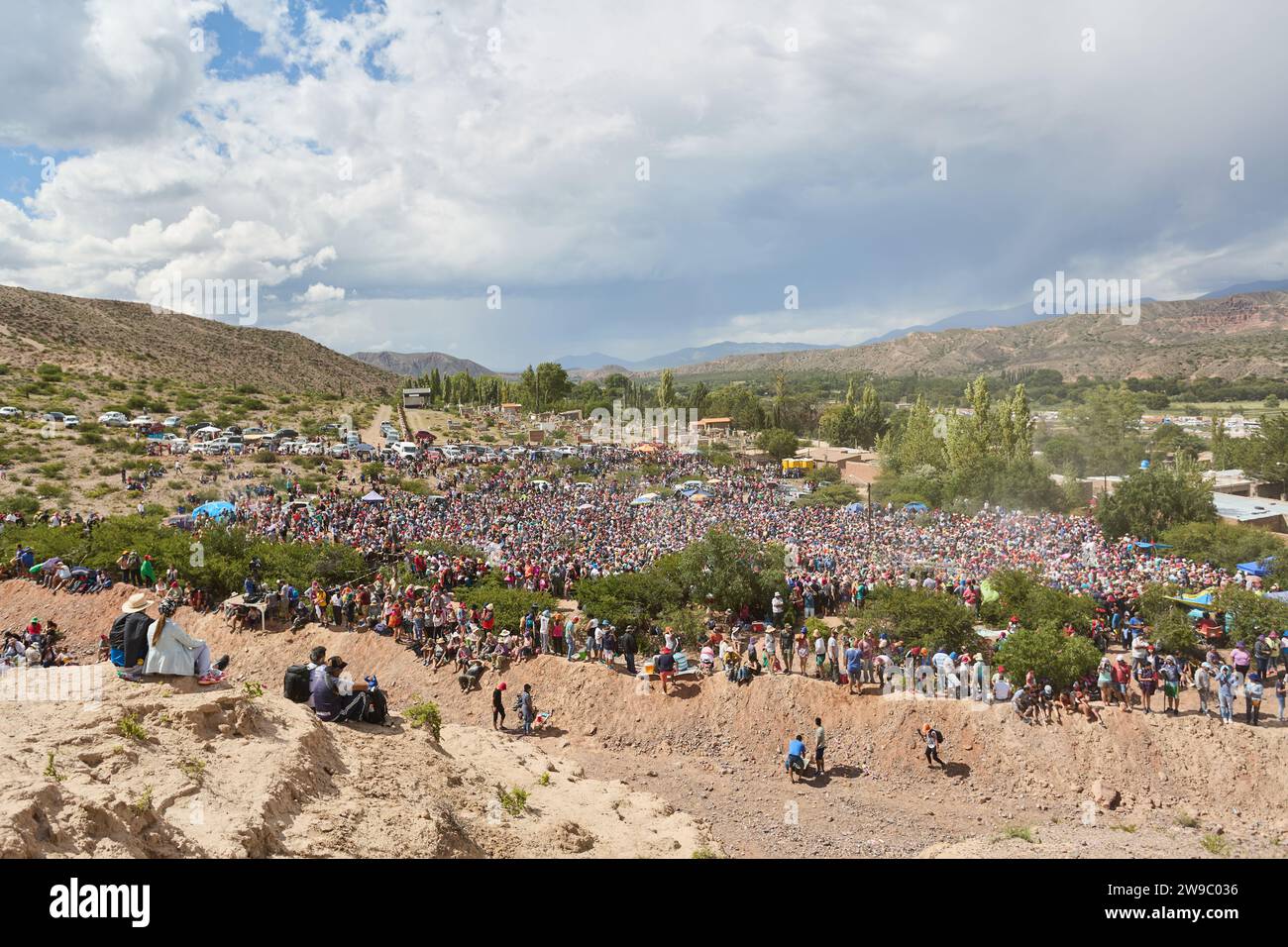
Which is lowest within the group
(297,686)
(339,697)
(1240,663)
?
(1240,663)

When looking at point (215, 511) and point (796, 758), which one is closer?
point (796, 758)

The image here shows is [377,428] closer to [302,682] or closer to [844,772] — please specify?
[302,682]

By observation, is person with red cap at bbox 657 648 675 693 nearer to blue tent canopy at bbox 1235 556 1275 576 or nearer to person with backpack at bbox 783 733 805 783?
person with backpack at bbox 783 733 805 783

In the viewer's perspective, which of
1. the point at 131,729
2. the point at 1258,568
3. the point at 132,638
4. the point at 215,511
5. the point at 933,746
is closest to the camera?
the point at 131,729

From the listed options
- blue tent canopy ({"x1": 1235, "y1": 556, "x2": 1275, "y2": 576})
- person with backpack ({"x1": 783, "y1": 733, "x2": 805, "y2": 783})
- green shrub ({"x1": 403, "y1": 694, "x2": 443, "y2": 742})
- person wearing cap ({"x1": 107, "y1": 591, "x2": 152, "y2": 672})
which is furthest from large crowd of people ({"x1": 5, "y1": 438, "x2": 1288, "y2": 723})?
person wearing cap ({"x1": 107, "y1": 591, "x2": 152, "y2": 672})

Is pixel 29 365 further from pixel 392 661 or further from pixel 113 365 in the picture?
pixel 392 661

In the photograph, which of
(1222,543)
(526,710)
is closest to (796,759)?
(526,710)
